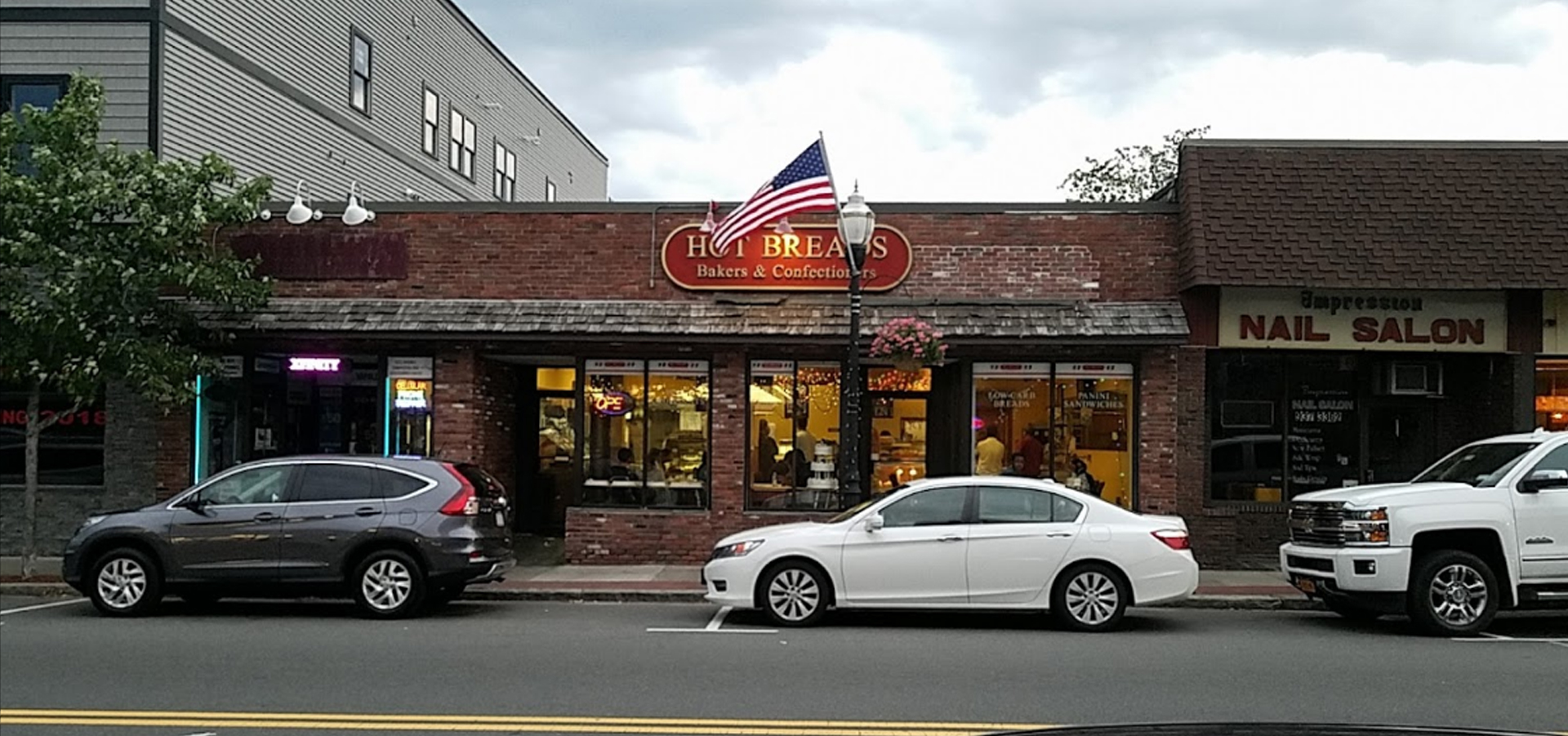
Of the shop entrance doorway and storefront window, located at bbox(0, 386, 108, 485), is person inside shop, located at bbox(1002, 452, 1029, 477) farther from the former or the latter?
storefront window, located at bbox(0, 386, 108, 485)

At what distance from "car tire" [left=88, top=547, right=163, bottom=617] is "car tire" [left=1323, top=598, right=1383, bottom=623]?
36.7 ft

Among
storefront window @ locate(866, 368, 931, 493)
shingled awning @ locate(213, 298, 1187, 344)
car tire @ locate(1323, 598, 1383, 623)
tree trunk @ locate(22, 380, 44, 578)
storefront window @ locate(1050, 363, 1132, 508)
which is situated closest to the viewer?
car tire @ locate(1323, 598, 1383, 623)

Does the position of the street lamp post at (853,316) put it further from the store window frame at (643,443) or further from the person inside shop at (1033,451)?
the person inside shop at (1033,451)

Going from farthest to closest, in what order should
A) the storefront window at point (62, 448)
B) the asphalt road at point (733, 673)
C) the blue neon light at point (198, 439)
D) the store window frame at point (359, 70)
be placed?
the store window frame at point (359, 70)
the storefront window at point (62, 448)
the blue neon light at point (198, 439)
the asphalt road at point (733, 673)

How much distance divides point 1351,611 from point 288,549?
10415mm

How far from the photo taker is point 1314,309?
55.6ft

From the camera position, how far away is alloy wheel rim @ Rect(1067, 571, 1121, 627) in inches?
477

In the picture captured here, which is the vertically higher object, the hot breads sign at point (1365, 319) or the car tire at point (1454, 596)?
the hot breads sign at point (1365, 319)

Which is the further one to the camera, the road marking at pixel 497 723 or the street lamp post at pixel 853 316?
the street lamp post at pixel 853 316

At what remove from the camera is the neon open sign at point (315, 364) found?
17.6 metres

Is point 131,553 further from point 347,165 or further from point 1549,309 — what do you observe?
point 1549,309

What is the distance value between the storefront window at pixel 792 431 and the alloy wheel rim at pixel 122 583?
722cm

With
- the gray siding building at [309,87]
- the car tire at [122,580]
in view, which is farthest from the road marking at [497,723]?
the gray siding building at [309,87]

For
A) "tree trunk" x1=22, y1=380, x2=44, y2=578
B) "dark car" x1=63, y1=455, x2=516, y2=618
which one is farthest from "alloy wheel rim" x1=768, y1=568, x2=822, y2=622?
"tree trunk" x1=22, y1=380, x2=44, y2=578
